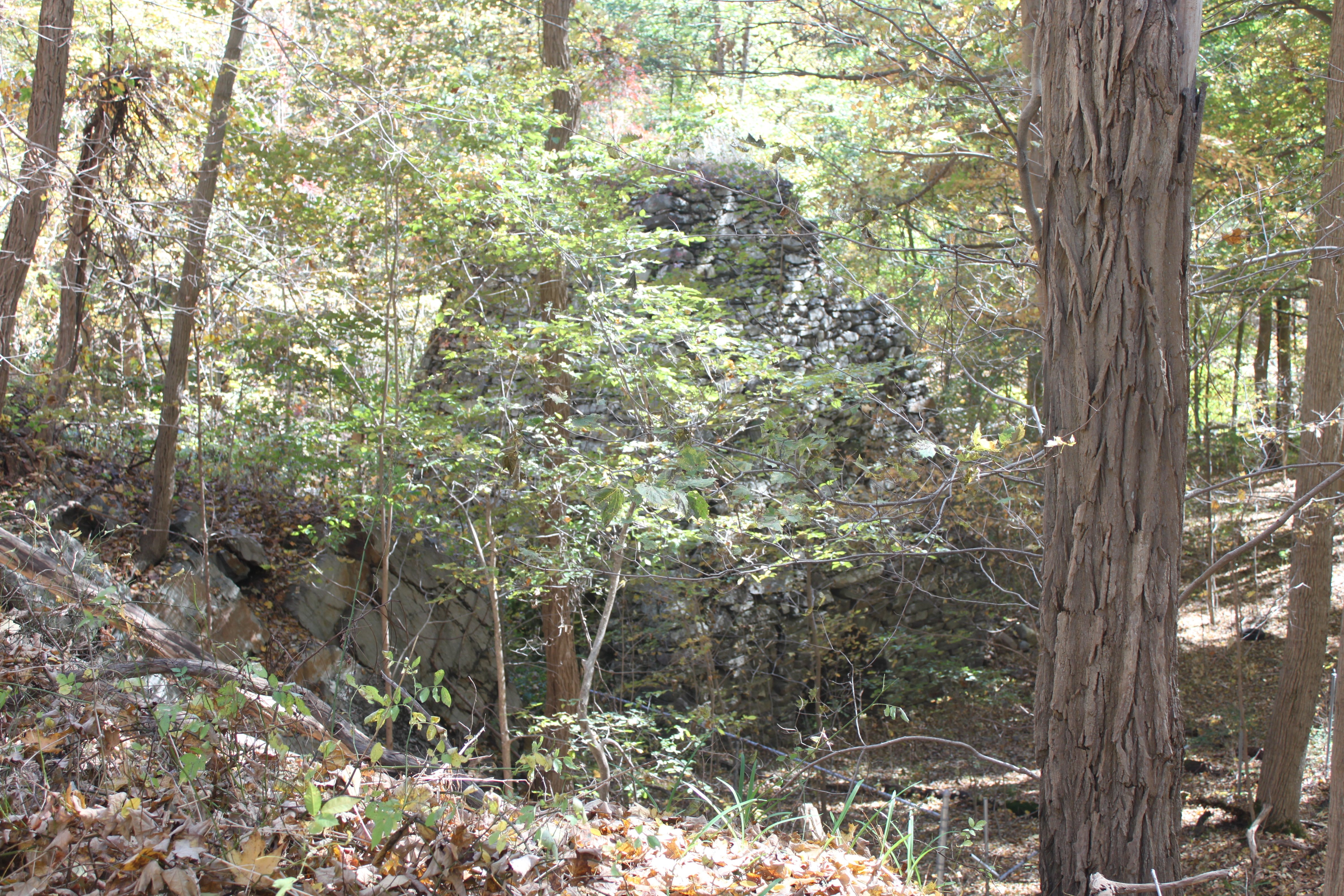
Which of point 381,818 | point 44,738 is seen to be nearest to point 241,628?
point 44,738

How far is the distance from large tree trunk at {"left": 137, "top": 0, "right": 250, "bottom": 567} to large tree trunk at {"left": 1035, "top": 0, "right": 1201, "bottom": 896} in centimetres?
518

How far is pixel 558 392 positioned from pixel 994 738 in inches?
215

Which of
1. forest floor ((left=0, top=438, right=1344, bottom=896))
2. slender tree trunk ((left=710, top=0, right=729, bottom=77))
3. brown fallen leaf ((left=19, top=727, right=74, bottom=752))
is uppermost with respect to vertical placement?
slender tree trunk ((left=710, top=0, right=729, bottom=77))

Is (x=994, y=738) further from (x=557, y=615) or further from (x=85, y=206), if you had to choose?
(x=85, y=206)

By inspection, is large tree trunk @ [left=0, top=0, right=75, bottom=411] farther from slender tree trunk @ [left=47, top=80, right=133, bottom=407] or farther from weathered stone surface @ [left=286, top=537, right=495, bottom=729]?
weathered stone surface @ [left=286, top=537, right=495, bottom=729]

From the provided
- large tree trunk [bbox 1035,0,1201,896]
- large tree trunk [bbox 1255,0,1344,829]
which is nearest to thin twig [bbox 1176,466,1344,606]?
large tree trunk [bbox 1035,0,1201,896]

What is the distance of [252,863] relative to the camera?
165cm

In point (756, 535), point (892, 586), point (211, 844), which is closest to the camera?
point (211, 844)

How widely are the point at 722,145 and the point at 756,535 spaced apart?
6.16 metres

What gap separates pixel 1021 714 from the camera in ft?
27.5

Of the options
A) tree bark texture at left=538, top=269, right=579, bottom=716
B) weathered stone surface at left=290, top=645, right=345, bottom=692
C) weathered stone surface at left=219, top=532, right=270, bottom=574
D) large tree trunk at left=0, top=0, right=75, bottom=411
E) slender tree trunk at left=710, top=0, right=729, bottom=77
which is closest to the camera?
large tree trunk at left=0, top=0, right=75, bottom=411

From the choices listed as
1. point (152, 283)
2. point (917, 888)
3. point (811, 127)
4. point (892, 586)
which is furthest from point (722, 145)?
point (917, 888)

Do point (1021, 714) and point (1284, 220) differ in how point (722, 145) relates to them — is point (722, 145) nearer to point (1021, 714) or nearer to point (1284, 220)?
point (1284, 220)

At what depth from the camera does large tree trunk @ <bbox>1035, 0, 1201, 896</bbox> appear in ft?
7.48
